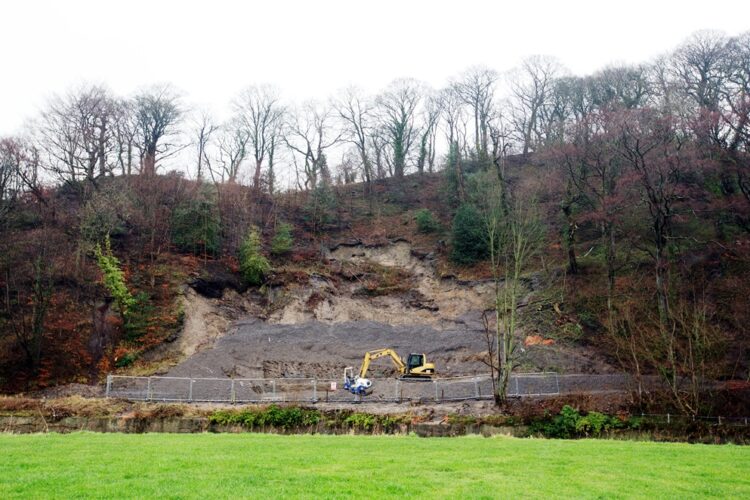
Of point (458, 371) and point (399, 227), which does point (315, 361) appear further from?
point (399, 227)

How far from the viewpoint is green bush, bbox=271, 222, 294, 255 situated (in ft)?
154

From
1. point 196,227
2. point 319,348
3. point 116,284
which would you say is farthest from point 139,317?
point 319,348

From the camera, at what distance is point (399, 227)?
52812mm

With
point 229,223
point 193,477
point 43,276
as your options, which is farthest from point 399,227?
point 193,477

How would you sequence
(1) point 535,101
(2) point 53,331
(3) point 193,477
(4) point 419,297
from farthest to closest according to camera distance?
(1) point 535,101, (4) point 419,297, (2) point 53,331, (3) point 193,477

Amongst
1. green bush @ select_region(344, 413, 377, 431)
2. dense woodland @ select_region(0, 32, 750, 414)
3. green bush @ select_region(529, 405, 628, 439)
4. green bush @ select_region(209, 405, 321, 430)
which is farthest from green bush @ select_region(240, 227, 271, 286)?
green bush @ select_region(529, 405, 628, 439)

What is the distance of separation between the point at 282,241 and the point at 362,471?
125ft

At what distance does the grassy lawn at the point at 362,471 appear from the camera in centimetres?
828

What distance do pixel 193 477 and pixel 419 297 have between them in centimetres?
3518

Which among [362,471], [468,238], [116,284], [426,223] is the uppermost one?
[426,223]

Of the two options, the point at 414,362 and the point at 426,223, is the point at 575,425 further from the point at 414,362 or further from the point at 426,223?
the point at 426,223

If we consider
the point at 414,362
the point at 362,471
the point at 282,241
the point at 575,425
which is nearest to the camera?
the point at 362,471

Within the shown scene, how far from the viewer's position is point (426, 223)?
50.7m

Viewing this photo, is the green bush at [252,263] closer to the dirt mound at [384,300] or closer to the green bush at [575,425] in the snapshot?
the dirt mound at [384,300]
